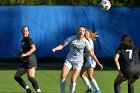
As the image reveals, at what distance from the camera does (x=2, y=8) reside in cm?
2931

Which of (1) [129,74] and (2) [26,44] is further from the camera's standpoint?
(2) [26,44]

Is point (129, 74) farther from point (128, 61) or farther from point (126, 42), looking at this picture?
point (126, 42)

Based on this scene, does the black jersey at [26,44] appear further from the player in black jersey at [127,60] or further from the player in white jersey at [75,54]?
the player in black jersey at [127,60]

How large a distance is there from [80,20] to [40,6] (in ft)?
7.49

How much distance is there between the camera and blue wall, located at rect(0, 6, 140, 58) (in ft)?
95.7

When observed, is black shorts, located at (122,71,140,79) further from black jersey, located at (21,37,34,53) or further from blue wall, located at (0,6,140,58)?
blue wall, located at (0,6,140,58)

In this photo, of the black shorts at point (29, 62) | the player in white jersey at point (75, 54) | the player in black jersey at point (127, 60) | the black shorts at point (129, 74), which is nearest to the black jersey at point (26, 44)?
the black shorts at point (29, 62)

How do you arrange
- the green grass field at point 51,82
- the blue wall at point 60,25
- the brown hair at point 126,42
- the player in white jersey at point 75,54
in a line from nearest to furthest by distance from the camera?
the brown hair at point 126,42 → the player in white jersey at point 75,54 → the green grass field at point 51,82 → the blue wall at point 60,25

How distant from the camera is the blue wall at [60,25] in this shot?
2917 centimetres

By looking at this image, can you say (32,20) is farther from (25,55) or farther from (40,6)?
(25,55)

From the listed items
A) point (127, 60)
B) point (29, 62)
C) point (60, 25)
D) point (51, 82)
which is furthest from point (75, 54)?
point (60, 25)

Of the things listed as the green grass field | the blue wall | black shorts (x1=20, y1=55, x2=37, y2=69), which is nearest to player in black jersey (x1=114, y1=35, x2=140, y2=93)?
black shorts (x1=20, y1=55, x2=37, y2=69)

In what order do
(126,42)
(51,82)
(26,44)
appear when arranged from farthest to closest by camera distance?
(51,82), (26,44), (126,42)

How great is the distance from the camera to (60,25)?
29516mm
